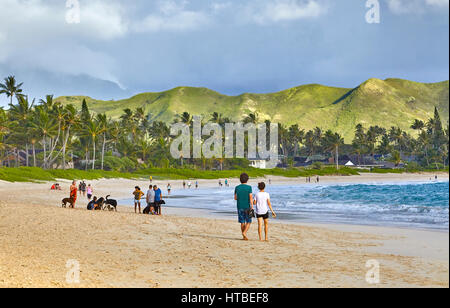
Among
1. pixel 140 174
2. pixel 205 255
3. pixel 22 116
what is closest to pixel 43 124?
pixel 22 116

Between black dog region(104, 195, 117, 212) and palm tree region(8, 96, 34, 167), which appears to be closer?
black dog region(104, 195, 117, 212)

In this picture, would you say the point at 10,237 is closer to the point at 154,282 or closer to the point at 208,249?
the point at 208,249

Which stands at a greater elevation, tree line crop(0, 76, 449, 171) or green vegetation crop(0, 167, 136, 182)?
tree line crop(0, 76, 449, 171)

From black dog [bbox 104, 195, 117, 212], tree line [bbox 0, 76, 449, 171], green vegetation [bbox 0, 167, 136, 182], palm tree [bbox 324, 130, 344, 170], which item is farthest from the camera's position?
palm tree [bbox 324, 130, 344, 170]

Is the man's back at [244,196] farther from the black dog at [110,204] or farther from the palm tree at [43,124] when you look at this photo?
the palm tree at [43,124]

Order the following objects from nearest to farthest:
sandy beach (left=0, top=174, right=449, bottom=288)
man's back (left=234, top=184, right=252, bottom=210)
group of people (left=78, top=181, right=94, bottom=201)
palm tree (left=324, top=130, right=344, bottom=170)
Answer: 1. sandy beach (left=0, top=174, right=449, bottom=288)
2. man's back (left=234, top=184, right=252, bottom=210)
3. group of people (left=78, top=181, right=94, bottom=201)
4. palm tree (left=324, top=130, right=344, bottom=170)

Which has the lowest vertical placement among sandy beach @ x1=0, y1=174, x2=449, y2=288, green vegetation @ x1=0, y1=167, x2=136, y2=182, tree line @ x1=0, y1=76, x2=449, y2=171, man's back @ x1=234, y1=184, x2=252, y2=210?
sandy beach @ x1=0, y1=174, x2=449, y2=288

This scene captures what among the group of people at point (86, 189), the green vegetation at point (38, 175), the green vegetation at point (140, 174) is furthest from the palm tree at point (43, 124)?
the group of people at point (86, 189)

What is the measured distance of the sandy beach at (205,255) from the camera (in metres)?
7.35

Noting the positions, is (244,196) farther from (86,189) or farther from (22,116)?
(22,116)

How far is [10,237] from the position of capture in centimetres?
1195

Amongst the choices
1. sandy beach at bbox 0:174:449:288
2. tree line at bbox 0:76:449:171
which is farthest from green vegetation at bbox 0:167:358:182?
sandy beach at bbox 0:174:449:288

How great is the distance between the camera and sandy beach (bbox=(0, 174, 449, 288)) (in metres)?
7.35

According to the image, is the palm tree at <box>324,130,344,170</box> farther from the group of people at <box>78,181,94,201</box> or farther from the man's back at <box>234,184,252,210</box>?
the man's back at <box>234,184,252,210</box>
